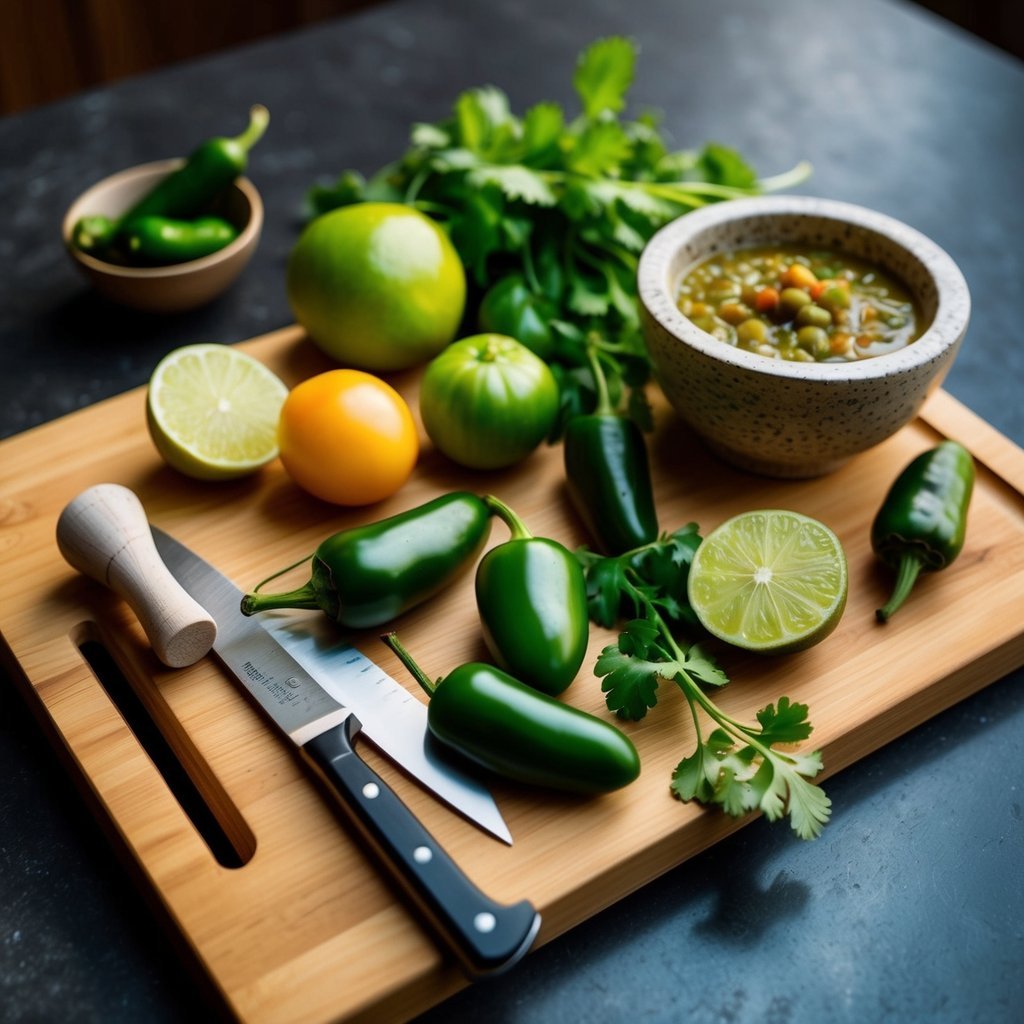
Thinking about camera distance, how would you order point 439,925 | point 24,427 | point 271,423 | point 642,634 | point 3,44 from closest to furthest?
point 439,925 < point 642,634 < point 271,423 < point 24,427 < point 3,44

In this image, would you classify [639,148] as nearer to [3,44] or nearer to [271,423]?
[271,423]

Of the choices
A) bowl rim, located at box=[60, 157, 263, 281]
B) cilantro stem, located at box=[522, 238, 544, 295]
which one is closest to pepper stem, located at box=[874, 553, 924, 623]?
cilantro stem, located at box=[522, 238, 544, 295]

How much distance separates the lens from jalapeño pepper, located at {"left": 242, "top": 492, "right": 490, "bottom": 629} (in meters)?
1.25

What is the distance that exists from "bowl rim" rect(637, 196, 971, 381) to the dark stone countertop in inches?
14.8

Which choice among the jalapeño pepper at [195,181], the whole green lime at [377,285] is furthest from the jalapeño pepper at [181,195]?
the whole green lime at [377,285]

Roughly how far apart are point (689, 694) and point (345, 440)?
0.54m

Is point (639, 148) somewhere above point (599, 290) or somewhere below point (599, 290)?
above

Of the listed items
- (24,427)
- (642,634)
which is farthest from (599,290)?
(24,427)

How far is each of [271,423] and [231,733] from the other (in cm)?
47

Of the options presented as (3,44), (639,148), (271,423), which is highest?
(639,148)

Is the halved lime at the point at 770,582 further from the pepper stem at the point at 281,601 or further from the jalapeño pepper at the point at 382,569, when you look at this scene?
the pepper stem at the point at 281,601

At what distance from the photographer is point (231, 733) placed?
→ 122 centimetres

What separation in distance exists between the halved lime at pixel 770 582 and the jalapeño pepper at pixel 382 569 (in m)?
0.29

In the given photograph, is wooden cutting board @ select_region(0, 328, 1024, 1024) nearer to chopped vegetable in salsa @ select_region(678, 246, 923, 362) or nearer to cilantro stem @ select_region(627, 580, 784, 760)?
cilantro stem @ select_region(627, 580, 784, 760)
